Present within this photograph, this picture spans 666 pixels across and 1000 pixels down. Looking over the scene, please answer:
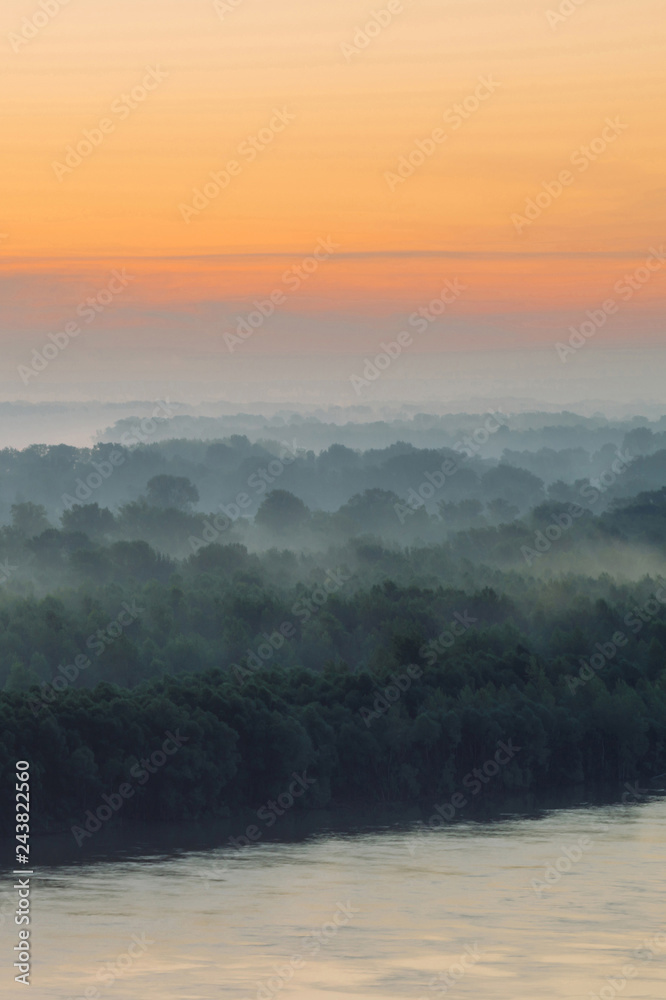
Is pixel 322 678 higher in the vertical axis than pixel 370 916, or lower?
higher

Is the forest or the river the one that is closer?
the river

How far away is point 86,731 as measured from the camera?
60500 millimetres

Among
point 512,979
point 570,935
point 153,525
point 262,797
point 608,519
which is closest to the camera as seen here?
point 512,979

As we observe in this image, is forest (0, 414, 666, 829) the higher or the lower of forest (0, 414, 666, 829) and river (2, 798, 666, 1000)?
the higher

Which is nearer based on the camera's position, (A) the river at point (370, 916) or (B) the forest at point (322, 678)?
(A) the river at point (370, 916)

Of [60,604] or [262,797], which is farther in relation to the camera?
[60,604]

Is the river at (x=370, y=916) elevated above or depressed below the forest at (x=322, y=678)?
below

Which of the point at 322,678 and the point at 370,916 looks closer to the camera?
the point at 370,916

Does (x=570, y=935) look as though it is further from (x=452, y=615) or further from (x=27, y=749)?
(x=452, y=615)

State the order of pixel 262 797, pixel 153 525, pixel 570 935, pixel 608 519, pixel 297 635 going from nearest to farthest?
1. pixel 570 935
2. pixel 262 797
3. pixel 297 635
4. pixel 608 519
5. pixel 153 525

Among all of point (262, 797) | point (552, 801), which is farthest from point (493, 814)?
point (262, 797)

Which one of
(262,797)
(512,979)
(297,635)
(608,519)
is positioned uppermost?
(608,519)

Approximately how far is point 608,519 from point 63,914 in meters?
104

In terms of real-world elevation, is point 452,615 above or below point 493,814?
above
